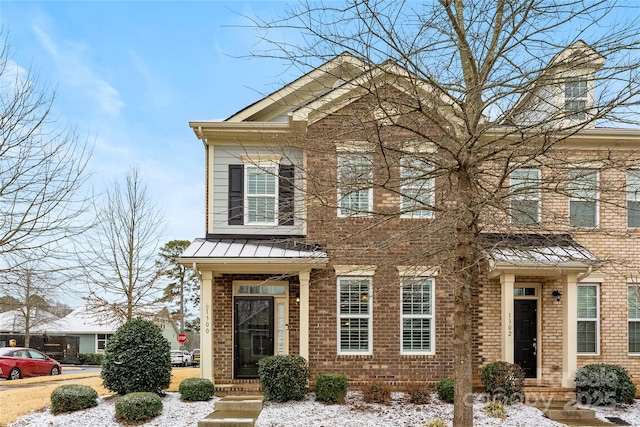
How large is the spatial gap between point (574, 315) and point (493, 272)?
78.8 inches

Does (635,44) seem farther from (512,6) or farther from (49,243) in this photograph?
(49,243)

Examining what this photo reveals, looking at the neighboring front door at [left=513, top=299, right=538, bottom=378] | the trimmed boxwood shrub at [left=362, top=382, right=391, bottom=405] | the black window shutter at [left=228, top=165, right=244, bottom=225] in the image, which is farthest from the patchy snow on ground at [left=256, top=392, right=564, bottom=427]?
the black window shutter at [left=228, top=165, right=244, bottom=225]

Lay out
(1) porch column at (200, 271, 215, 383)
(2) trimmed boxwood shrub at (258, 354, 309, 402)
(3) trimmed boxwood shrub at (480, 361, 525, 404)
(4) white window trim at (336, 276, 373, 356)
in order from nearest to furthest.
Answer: (2) trimmed boxwood shrub at (258, 354, 309, 402), (3) trimmed boxwood shrub at (480, 361, 525, 404), (1) porch column at (200, 271, 215, 383), (4) white window trim at (336, 276, 373, 356)

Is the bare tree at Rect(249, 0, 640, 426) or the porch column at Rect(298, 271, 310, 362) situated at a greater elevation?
the bare tree at Rect(249, 0, 640, 426)

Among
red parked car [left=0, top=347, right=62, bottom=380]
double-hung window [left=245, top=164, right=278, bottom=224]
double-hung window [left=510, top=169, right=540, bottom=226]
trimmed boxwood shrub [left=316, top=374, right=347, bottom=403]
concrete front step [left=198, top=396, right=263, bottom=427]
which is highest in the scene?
double-hung window [left=245, top=164, right=278, bottom=224]

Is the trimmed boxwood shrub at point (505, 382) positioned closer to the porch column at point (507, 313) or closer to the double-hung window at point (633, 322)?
the porch column at point (507, 313)

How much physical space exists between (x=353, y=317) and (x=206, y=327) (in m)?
3.31

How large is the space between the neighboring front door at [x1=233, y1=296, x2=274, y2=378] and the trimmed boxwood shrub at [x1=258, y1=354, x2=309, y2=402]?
1.62 m

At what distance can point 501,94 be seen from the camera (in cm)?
681

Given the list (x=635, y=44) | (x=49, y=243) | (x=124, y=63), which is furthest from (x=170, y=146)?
(x=635, y=44)

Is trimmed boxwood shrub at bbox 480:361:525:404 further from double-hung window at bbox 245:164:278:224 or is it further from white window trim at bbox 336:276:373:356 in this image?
double-hung window at bbox 245:164:278:224

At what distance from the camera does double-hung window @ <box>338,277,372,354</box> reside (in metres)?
12.3

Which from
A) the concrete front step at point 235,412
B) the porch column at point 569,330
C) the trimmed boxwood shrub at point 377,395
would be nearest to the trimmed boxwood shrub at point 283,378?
the concrete front step at point 235,412

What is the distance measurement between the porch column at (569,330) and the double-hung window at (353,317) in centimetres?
434
